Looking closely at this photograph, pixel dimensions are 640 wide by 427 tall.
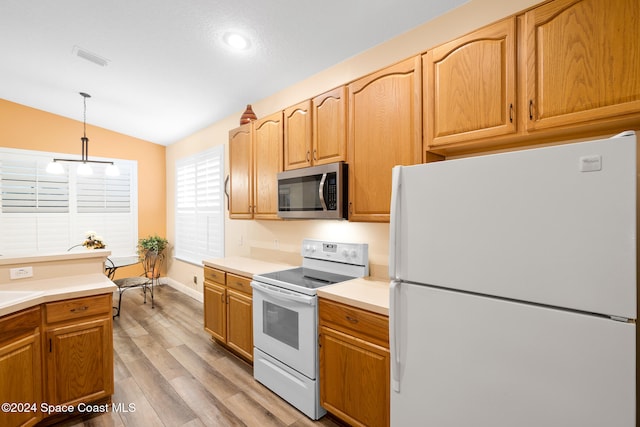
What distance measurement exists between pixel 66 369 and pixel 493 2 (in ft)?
11.8

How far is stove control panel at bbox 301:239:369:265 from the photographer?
2.40 m

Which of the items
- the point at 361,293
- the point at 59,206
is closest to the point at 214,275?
the point at 361,293

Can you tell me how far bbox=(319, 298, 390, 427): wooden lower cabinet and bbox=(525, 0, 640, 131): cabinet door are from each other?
1.30 m

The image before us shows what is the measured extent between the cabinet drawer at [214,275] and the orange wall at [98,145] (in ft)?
10.2

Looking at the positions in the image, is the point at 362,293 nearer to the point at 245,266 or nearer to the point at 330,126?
the point at 330,126

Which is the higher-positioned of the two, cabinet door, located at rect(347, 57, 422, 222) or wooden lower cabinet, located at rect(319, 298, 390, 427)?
cabinet door, located at rect(347, 57, 422, 222)

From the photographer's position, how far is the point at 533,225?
1.09 meters

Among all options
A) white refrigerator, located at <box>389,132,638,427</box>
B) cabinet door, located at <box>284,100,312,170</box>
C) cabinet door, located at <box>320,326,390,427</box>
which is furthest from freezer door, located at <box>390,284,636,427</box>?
cabinet door, located at <box>284,100,312,170</box>

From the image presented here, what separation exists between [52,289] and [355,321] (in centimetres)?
209

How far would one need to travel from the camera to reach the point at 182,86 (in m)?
3.40

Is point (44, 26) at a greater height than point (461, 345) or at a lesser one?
greater

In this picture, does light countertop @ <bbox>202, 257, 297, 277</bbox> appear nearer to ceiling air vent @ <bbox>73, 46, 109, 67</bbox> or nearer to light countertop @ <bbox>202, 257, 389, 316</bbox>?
light countertop @ <bbox>202, 257, 389, 316</bbox>

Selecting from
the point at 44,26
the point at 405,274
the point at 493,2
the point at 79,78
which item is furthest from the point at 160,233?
the point at 493,2

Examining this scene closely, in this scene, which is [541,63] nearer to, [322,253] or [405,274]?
[405,274]
